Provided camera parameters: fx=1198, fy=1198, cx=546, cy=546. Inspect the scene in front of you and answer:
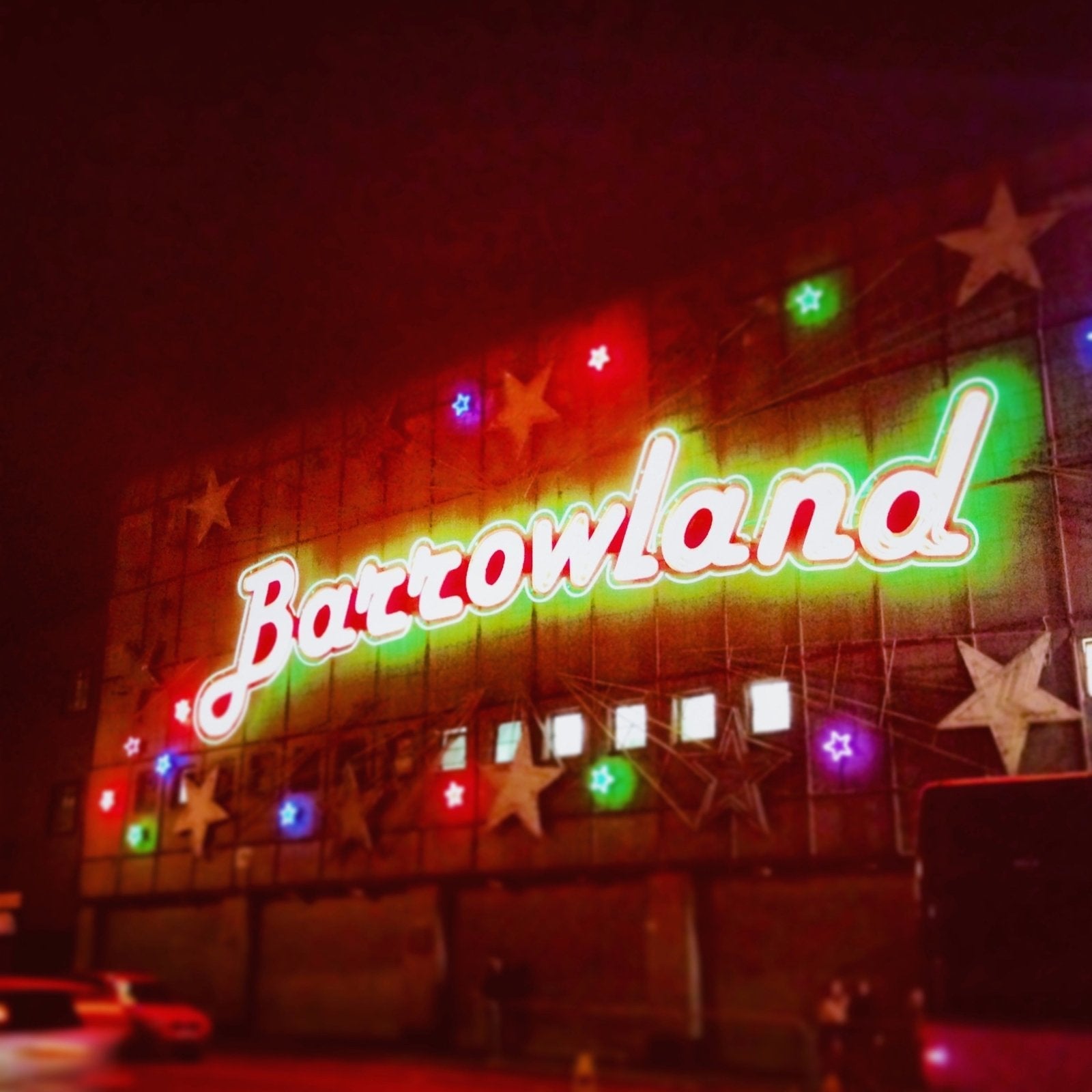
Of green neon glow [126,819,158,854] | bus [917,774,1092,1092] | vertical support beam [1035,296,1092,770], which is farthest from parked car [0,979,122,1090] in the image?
green neon glow [126,819,158,854]

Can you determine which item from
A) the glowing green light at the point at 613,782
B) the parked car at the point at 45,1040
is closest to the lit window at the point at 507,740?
the glowing green light at the point at 613,782

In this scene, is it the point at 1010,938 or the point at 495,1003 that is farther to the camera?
the point at 495,1003

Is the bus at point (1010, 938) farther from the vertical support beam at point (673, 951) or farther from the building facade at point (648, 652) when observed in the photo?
the vertical support beam at point (673, 951)

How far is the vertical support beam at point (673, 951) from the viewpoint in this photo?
70.5 ft

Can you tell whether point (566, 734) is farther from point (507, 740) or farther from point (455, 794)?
point (455, 794)

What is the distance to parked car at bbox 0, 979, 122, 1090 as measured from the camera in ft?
42.3

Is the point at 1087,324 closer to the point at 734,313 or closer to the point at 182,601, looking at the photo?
the point at 734,313

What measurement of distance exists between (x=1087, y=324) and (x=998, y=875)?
36.1ft

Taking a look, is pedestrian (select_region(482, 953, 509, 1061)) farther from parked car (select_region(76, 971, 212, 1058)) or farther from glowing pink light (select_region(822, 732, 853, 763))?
glowing pink light (select_region(822, 732, 853, 763))

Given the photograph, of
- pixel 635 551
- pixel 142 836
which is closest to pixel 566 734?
pixel 635 551

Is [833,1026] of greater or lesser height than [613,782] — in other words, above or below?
below

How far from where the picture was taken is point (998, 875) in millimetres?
13242

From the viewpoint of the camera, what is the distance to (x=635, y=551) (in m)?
23.4

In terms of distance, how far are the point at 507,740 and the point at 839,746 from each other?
7.41m
